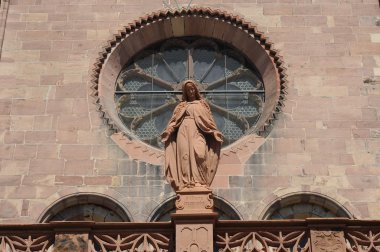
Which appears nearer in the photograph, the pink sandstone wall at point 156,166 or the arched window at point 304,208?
the arched window at point 304,208

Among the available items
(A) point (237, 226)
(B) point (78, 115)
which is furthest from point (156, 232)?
(B) point (78, 115)

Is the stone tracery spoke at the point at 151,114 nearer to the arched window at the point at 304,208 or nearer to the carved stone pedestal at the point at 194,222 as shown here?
the arched window at the point at 304,208

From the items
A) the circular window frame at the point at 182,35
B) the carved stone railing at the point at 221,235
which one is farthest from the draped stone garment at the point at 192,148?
the circular window frame at the point at 182,35

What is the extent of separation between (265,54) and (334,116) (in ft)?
7.06

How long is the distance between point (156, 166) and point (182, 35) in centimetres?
383

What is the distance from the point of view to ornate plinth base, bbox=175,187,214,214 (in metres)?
12.6

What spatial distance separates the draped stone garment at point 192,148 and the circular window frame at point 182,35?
3668mm

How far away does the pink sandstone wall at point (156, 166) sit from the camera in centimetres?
1673

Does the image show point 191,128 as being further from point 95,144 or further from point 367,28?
point 367,28

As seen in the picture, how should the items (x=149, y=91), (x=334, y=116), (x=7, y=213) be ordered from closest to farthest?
(x=7, y=213), (x=334, y=116), (x=149, y=91)

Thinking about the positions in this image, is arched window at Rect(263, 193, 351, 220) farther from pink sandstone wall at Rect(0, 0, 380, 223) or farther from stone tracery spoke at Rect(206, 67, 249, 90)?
stone tracery spoke at Rect(206, 67, 249, 90)

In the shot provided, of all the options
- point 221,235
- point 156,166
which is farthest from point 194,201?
point 156,166

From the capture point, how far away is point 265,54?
61.2 feet

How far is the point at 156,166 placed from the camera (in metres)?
17.1
